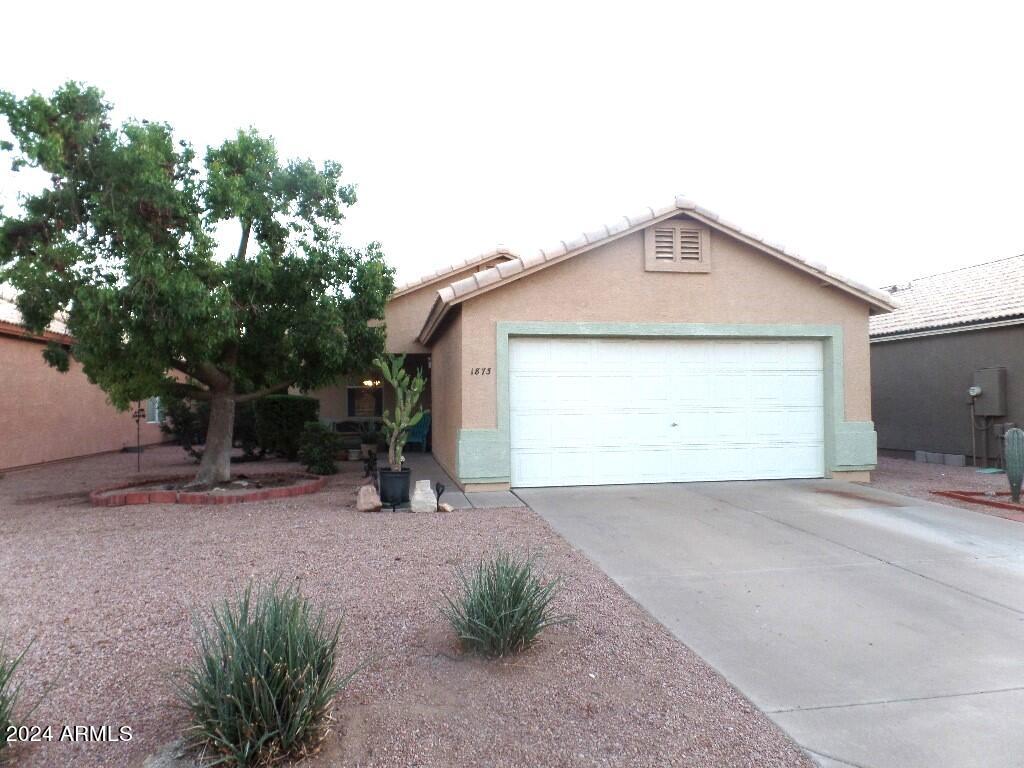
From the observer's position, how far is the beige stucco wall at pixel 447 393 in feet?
36.5

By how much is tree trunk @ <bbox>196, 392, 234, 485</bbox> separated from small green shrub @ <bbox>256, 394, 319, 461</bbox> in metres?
4.45

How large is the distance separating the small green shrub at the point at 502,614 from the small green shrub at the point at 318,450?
31.5 ft

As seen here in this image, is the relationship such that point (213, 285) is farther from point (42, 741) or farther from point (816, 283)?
point (816, 283)

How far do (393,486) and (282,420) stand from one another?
802cm

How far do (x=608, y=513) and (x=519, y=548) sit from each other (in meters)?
2.15

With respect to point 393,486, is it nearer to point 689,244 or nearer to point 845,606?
point 845,606

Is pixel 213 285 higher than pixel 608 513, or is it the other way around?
pixel 213 285

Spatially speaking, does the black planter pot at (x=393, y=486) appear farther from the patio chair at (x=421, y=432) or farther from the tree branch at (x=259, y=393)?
the patio chair at (x=421, y=432)

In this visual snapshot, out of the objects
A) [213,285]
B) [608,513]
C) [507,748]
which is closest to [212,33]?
[213,285]

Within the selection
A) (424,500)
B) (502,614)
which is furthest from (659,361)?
(502,614)

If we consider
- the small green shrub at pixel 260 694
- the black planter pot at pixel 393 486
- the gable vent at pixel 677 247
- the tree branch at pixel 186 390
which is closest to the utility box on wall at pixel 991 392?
the gable vent at pixel 677 247

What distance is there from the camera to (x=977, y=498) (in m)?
9.86

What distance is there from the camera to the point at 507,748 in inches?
132

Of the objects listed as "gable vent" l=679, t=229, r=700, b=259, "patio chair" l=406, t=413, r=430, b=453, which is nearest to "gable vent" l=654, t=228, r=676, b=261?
"gable vent" l=679, t=229, r=700, b=259
